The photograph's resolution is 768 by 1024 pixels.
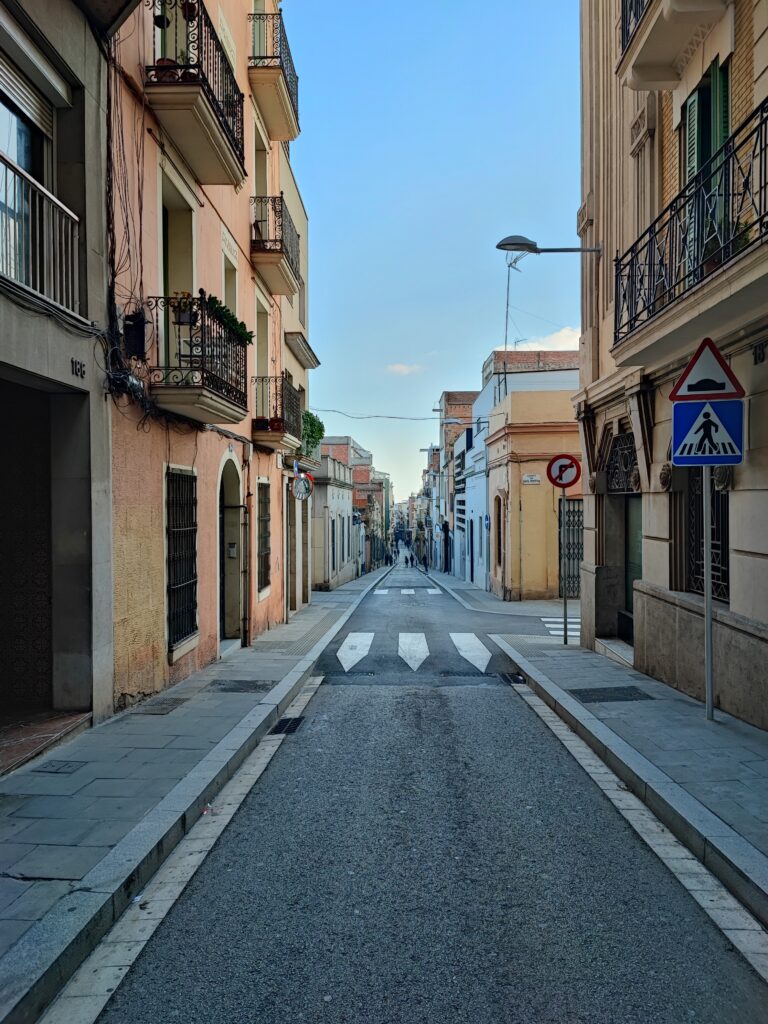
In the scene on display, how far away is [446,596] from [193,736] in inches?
766

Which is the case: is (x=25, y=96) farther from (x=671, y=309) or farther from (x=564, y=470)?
(x=564, y=470)

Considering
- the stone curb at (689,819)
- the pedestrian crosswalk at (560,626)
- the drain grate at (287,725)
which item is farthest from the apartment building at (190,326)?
the pedestrian crosswalk at (560,626)

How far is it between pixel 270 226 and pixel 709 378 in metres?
10.3

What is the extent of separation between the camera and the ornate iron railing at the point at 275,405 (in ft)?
45.3

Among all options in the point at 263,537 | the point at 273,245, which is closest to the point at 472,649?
the point at 263,537

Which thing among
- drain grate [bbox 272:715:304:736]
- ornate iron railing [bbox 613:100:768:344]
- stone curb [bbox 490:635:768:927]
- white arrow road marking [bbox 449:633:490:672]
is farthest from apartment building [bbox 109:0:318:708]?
ornate iron railing [bbox 613:100:768:344]

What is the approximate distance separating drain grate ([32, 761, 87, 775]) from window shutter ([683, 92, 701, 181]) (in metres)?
7.99

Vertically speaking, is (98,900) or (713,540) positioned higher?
(713,540)

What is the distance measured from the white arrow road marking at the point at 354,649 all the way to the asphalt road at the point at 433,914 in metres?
4.83

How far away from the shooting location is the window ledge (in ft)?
28.3

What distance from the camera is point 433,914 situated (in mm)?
3613

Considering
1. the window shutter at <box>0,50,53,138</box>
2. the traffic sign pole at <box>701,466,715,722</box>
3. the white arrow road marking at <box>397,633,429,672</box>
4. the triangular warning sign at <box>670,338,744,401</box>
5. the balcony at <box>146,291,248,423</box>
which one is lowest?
the white arrow road marking at <box>397,633,429,672</box>

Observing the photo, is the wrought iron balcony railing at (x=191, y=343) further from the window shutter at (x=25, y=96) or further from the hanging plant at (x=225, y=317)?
the window shutter at (x=25, y=96)

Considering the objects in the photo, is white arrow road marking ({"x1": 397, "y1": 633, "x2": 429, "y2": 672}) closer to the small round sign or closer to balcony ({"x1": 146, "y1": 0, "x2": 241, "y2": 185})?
the small round sign
